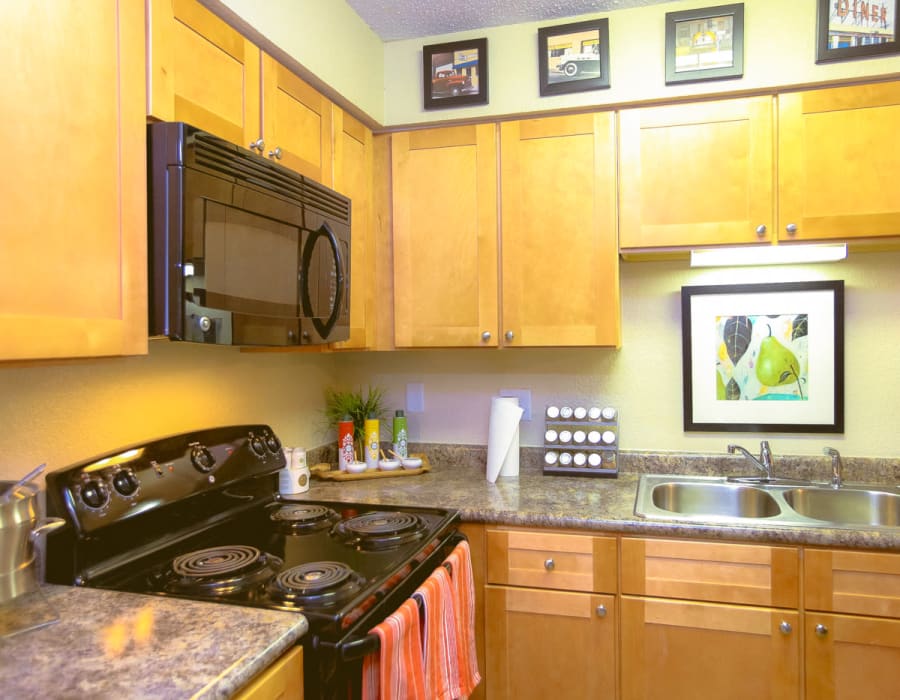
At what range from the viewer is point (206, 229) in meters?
1.28

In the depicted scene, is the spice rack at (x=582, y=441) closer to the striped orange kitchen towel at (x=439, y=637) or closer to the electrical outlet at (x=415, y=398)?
the electrical outlet at (x=415, y=398)

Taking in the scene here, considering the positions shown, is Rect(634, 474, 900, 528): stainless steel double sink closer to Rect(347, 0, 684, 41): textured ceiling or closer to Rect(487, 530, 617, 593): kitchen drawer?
Rect(487, 530, 617, 593): kitchen drawer

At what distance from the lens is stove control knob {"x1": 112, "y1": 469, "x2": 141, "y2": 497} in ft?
4.66

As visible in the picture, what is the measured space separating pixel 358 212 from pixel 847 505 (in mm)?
1890

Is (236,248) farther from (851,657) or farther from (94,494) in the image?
(851,657)

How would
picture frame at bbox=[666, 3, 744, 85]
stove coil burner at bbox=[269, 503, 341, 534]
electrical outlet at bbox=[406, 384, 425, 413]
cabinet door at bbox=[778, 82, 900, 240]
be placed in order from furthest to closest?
electrical outlet at bbox=[406, 384, 425, 413], picture frame at bbox=[666, 3, 744, 85], cabinet door at bbox=[778, 82, 900, 240], stove coil burner at bbox=[269, 503, 341, 534]

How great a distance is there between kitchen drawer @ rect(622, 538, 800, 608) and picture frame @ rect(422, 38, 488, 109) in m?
1.58

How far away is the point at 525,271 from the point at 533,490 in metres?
0.74

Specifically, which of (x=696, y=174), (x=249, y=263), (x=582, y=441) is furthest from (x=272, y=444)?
(x=696, y=174)

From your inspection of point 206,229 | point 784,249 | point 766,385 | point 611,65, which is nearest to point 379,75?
point 611,65

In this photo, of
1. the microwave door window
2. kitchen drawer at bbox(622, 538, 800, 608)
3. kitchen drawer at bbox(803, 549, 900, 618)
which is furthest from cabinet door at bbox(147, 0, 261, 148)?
kitchen drawer at bbox(803, 549, 900, 618)

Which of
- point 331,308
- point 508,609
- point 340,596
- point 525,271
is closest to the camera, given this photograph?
point 340,596

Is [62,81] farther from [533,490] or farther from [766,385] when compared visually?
[766,385]

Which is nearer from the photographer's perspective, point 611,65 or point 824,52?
point 824,52
